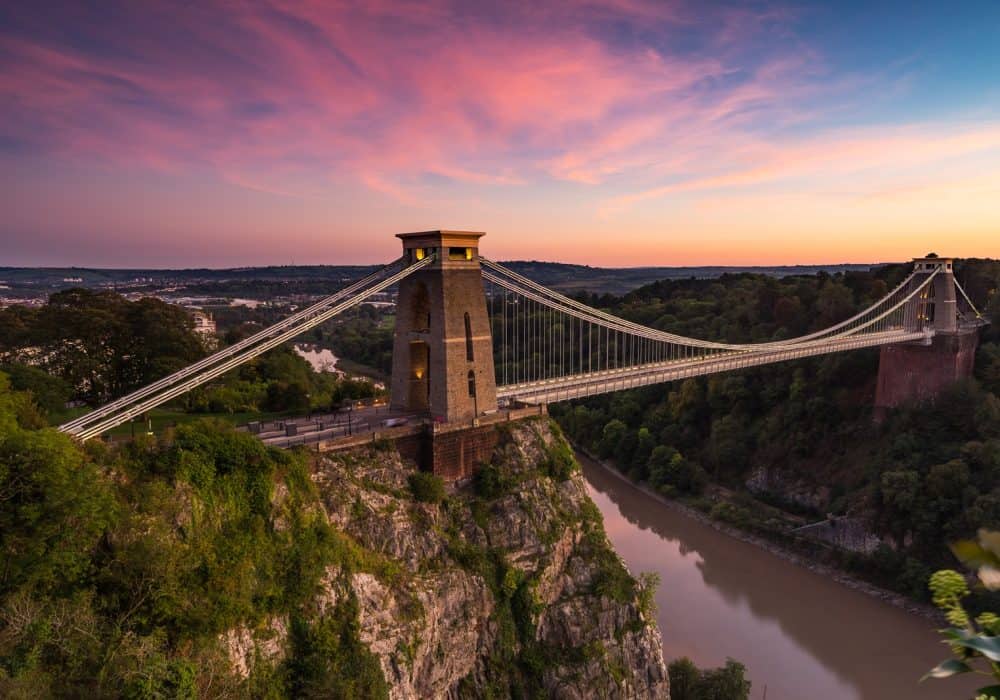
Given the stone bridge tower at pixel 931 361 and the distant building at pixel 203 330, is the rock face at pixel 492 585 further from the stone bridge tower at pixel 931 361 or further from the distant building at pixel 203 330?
the stone bridge tower at pixel 931 361

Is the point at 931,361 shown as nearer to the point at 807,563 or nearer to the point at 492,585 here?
the point at 807,563

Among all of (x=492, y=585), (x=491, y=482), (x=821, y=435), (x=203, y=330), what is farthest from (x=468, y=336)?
(x=821, y=435)

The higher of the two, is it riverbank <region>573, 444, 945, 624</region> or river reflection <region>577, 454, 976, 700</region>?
riverbank <region>573, 444, 945, 624</region>

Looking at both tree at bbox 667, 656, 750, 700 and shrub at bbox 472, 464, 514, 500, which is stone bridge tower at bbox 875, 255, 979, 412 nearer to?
tree at bbox 667, 656, 750, 700

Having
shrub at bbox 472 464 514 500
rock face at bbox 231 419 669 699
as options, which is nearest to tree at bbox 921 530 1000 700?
rock face at bbox 231 419 669 699

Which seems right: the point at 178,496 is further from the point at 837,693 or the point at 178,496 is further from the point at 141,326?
the point at 837,693

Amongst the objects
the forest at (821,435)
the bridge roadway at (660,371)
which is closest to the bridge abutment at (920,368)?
the bridge roadway at (660,371)
